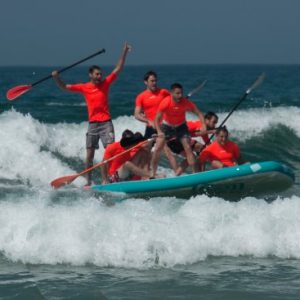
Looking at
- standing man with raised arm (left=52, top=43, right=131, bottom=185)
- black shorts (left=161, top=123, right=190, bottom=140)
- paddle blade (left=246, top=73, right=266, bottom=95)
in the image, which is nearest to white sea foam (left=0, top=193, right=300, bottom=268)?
black shorts (left=161, top=123, right=190, bottom=140)

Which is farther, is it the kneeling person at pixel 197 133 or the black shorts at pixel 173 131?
the kneeling person at pixel 197 133

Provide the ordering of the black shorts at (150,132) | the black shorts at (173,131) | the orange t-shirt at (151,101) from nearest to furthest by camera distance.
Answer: the black shorts at (173,131)
the black shorts at (150,132)
the orange t-shirt at (151,101)

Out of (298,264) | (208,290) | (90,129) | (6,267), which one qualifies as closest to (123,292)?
(208,290)

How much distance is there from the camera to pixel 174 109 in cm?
1049

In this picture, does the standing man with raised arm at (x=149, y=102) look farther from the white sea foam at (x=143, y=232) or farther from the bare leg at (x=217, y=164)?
the white sea foam at (x=143, y=232)

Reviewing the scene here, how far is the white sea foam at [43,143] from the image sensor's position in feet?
43.5

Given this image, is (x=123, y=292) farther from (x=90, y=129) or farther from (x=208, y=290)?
(x=90, y=129)

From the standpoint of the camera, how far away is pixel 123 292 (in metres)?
7.25

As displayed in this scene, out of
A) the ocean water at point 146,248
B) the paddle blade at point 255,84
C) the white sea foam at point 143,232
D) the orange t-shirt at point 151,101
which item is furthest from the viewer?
the paddle blade at point 255,84

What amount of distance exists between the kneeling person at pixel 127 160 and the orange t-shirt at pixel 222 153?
77 cm

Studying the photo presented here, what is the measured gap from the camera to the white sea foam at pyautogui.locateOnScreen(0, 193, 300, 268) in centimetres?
817

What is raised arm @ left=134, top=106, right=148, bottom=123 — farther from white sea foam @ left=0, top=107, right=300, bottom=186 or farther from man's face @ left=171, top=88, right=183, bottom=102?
white sea foam @ left=0, top=107, right=300, bottom=186

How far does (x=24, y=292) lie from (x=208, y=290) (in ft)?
5.13

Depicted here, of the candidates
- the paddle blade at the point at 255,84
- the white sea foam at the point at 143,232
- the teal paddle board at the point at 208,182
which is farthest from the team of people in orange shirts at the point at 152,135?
the white sea foam at the point at 143,232
